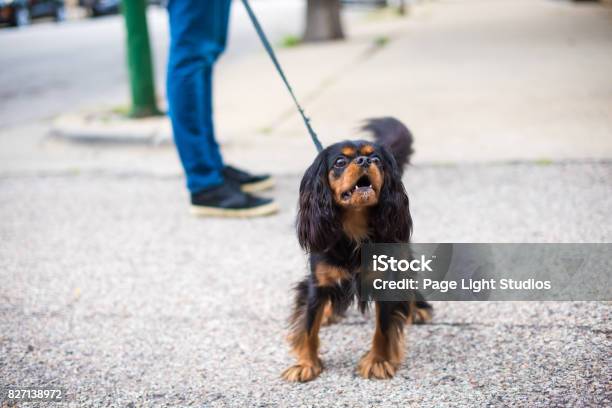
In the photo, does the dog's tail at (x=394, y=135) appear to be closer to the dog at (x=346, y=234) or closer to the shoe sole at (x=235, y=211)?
the dog at (x=346, y=234)

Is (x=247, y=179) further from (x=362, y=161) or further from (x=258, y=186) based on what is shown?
(x=362, y=161)

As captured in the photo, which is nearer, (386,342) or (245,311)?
(386,342)

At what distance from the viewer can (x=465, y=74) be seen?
26.5 ft

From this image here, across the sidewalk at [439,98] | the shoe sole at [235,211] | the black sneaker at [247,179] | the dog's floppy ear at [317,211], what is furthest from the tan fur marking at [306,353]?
the sidewalk at [439,98]

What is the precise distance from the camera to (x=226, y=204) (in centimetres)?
407

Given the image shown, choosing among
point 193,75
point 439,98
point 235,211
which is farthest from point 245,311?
Answer: point 439,98

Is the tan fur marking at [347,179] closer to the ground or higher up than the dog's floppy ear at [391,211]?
higher up

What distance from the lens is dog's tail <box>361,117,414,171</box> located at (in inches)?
113

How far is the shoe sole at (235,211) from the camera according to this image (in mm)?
4074

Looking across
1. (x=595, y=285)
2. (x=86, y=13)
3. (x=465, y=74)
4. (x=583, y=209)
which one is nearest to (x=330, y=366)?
(x=595, y=285)

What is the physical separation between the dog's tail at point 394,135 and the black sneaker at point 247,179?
65.2 inches

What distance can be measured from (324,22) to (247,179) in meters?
8.77

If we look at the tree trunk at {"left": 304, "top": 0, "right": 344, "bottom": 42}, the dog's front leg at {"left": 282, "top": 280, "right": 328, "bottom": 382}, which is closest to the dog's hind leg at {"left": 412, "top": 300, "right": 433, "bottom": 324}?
the dog's front leg at {"left": 282, "top": 280, "right": 328, "bottom": 382}

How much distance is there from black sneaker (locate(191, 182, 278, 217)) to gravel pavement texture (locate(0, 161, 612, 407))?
7cm
